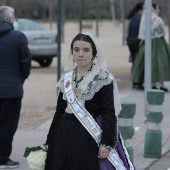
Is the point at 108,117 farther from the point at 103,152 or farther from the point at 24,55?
the point at 24,55

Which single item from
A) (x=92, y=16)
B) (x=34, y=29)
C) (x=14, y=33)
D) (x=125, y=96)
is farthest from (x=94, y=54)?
(x=92, y=16)

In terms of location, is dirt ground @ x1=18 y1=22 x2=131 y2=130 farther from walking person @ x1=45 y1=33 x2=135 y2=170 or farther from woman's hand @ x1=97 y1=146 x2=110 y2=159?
woman's hand @ x1=97 y1=146 x2=110 y2=159

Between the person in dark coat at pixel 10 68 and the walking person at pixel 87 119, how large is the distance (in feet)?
6.60

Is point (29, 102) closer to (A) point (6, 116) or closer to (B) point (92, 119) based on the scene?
(A) point (6, 116)

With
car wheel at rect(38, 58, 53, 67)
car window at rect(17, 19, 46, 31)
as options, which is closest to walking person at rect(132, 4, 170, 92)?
car window at rect(17, 19, 46, 31)

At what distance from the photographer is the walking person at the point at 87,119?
4.60 meters

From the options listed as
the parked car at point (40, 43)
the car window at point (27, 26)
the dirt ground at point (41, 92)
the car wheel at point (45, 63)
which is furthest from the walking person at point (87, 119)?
the car wheel at point (45, 63)

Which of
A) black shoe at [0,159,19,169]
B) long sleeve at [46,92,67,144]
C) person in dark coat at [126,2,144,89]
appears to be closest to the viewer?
long sleeve at [46,92,67,144]

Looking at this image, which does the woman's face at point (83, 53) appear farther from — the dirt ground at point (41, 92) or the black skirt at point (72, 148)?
the dirt ground at point (41, 92)

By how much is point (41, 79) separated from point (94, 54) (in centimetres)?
1167

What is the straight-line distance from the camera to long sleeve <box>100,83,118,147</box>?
15.0 feet

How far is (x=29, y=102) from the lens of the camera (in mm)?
12398

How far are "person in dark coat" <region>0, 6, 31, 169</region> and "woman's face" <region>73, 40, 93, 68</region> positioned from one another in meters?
2.11

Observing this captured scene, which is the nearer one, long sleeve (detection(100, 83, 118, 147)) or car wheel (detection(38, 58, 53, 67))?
long sleeve (detection(100, 83, 118, 147))
